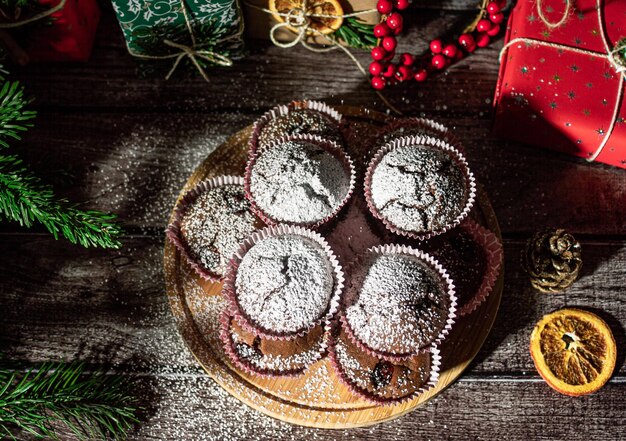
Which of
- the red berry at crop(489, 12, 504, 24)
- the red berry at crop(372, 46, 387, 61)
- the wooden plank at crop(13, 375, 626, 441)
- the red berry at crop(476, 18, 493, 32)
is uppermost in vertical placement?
the red berry at crop(489, 12, 504, 24)

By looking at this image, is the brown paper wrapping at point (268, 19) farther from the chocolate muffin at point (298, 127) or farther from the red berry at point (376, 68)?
the chocolate muffin at point (298, 127)

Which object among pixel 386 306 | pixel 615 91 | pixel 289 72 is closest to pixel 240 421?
pixel 386 306

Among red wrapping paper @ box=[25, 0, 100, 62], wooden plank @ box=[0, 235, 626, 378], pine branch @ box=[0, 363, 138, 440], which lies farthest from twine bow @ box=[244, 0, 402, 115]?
pine branch @ box=[0, 363, 138, 440]

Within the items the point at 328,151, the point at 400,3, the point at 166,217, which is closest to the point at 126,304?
the point at 166,217

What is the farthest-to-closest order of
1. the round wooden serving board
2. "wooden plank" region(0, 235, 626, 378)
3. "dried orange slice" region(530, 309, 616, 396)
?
1. "wooden plank" region(0, 235, 626, 378)
2. "dried orange slice" region(530, 309, 616, 396)
3. the round wooden serving board

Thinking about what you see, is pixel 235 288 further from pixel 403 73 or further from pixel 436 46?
pixel 436 46

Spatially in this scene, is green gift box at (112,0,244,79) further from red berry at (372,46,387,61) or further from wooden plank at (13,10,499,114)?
red berry at (372,46,387,61)
